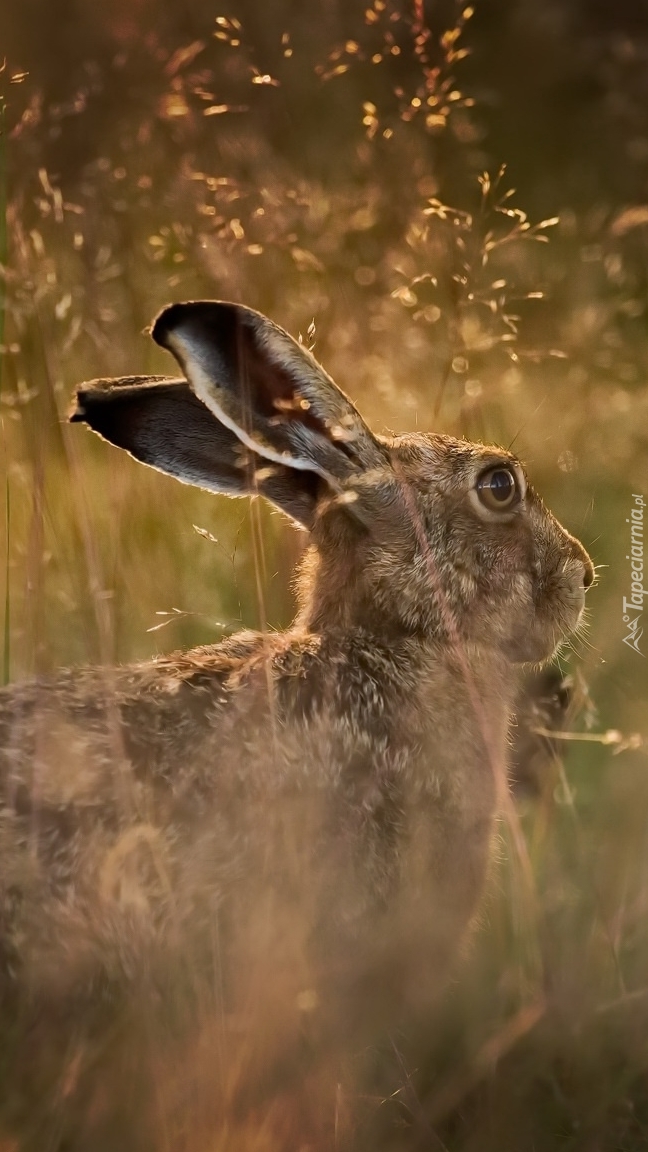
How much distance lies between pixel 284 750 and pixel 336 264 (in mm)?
1460

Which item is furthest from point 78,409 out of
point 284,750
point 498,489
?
point 498,489

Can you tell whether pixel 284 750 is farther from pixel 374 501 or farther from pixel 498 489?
pixel 498 489

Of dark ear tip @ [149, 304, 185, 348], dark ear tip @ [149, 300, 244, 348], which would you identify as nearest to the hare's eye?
dark ear tip @ [149, 300, 244, 348]

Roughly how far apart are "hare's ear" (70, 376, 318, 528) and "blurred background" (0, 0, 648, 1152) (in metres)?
0.12

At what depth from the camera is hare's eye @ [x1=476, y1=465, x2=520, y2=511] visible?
3.05 meters

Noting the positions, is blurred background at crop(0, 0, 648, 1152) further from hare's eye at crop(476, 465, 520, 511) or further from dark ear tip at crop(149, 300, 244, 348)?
dark ear tip at crop(149, 300, 244, 348)

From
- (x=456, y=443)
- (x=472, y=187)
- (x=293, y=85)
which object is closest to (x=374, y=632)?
(x=456, y=443)

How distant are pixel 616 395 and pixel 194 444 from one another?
50.0 inches

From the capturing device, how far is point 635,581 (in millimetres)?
3275

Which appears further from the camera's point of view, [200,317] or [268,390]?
[268,390]

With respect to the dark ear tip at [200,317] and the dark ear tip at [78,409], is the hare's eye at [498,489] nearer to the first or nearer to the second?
the dark ear tip at [200,317]

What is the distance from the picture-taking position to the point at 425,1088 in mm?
2316

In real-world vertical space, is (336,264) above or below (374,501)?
above

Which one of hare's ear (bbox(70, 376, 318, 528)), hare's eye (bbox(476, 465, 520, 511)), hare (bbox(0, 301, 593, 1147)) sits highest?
hare's ear (bbox(70, 376, 318, 528))
